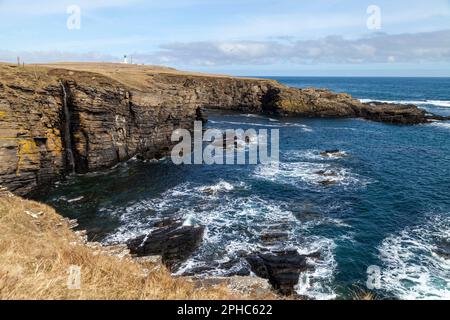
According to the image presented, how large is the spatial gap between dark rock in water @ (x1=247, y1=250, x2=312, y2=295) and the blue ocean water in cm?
61

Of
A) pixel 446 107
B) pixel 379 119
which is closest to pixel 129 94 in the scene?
pixel 379 119

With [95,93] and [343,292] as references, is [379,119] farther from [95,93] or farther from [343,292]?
[343,292]

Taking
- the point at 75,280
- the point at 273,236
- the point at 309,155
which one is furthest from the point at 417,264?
the point at 309,155

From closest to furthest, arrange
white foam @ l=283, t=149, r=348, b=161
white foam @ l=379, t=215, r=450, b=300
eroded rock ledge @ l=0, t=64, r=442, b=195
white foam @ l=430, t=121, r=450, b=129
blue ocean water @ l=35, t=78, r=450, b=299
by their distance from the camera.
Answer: white foam @ l=379, t=215, r=450, b=300
blue ocean water @ l=35, t=78, r=450, b=299
eroded rock ledge @ l=0, t=64, r=442, b=195
white foam @ l=283, t=149, r=348, b=161
white foam @ l=430, t=121, r=450, b=129

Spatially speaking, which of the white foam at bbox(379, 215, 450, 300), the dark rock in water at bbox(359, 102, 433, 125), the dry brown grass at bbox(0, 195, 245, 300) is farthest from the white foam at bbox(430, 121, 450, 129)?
the dry brown grass at bbox(0, 195, 245, 300)

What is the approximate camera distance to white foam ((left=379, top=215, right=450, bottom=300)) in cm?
1973

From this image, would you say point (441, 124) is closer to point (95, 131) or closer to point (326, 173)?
point (326, 173)

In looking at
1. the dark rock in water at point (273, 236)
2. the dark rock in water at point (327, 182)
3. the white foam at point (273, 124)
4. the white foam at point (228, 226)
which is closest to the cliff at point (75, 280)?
the white foam at point (228, 226)

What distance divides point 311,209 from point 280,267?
33.4 ft

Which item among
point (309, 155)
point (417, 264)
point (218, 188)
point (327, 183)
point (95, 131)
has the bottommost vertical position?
point (417, 264)

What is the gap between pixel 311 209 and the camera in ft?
101

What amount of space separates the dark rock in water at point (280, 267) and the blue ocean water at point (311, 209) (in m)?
0.61

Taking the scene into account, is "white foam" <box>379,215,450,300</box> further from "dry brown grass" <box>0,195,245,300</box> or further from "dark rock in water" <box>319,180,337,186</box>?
"dry brown grass" <box>0,195,245,300</box>

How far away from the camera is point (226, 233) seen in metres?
26.4
